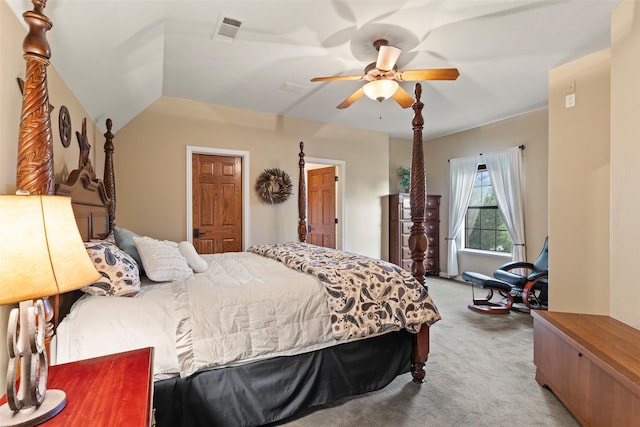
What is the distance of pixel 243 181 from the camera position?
449cm

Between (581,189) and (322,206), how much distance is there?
12.0ft

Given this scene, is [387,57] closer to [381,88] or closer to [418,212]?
[381,88]

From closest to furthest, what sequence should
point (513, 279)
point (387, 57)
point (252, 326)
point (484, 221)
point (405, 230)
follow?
point (252, 326)
point (387, 57)
point (513, 279)
point (484, 221)
point (405, 230)

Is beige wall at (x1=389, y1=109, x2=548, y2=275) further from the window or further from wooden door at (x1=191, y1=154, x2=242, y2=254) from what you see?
wooden door at (x1=191, y1=154, x2=242, y2=254)

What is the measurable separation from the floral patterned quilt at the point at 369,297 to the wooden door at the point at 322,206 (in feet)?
10.1

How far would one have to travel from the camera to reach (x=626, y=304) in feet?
6.68

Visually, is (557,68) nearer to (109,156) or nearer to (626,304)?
(626,304)

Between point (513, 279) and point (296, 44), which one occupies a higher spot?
point (296, 44)

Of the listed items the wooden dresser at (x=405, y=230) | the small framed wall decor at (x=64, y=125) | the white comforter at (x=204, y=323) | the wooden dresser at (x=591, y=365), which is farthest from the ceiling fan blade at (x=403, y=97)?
the small framed wall decor at (x=64, y=125)

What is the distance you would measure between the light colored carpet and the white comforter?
499 mm

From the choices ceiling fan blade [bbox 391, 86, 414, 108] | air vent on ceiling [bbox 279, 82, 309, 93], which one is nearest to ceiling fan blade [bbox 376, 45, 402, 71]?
ceiling fan blade [bbox 391, 86, 414, 108]

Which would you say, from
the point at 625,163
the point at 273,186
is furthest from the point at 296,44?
the point at 625,163

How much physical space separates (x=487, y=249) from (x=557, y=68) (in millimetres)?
Result: 3035

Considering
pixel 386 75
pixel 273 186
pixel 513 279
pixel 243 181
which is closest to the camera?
pixel 386 75
